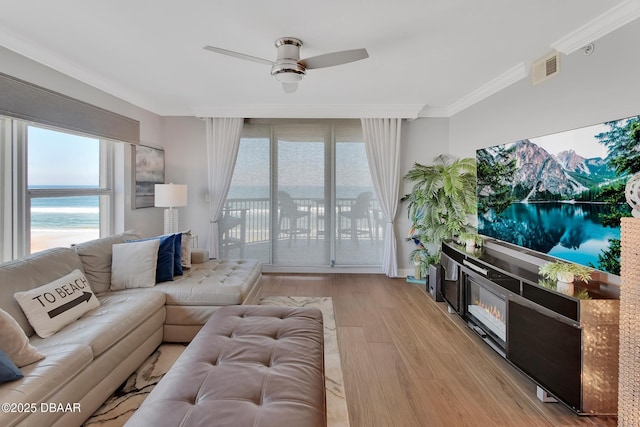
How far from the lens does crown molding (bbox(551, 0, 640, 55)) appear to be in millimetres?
1906

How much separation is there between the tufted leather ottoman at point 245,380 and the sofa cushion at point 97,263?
1.29m

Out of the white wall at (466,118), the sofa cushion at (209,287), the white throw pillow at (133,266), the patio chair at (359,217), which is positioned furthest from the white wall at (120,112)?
the patio chair at (359,217)

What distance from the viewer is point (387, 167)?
4.58m

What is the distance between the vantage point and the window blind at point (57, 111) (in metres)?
2.41

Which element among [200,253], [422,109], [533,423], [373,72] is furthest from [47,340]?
[422,109]

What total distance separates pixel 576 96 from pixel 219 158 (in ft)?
13.4

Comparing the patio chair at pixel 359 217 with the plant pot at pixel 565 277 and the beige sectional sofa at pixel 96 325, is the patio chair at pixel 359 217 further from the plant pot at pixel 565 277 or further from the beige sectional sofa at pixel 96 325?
the plant pot at pixel 565 277

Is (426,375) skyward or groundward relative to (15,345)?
groundward

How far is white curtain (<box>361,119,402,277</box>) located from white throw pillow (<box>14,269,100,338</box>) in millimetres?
3552

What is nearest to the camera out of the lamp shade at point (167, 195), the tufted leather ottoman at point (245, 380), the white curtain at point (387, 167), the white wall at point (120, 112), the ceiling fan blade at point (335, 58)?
the tufted leather ottoman at point (245, 380)

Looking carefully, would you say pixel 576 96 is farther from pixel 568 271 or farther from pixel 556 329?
pixel 556 329

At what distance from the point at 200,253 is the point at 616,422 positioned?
3.53 metres

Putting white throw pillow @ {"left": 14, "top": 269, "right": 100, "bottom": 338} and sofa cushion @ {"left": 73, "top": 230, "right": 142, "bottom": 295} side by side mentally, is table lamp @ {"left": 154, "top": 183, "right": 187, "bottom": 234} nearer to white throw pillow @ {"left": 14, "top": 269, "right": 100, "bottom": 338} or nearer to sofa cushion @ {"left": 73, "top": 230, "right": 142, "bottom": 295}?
sofa cushion @ {"left": 73, "top": 230, "right": 142, "bottom": 295}

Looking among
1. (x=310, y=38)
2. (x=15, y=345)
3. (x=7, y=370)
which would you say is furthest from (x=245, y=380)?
(x=310, y=38)
